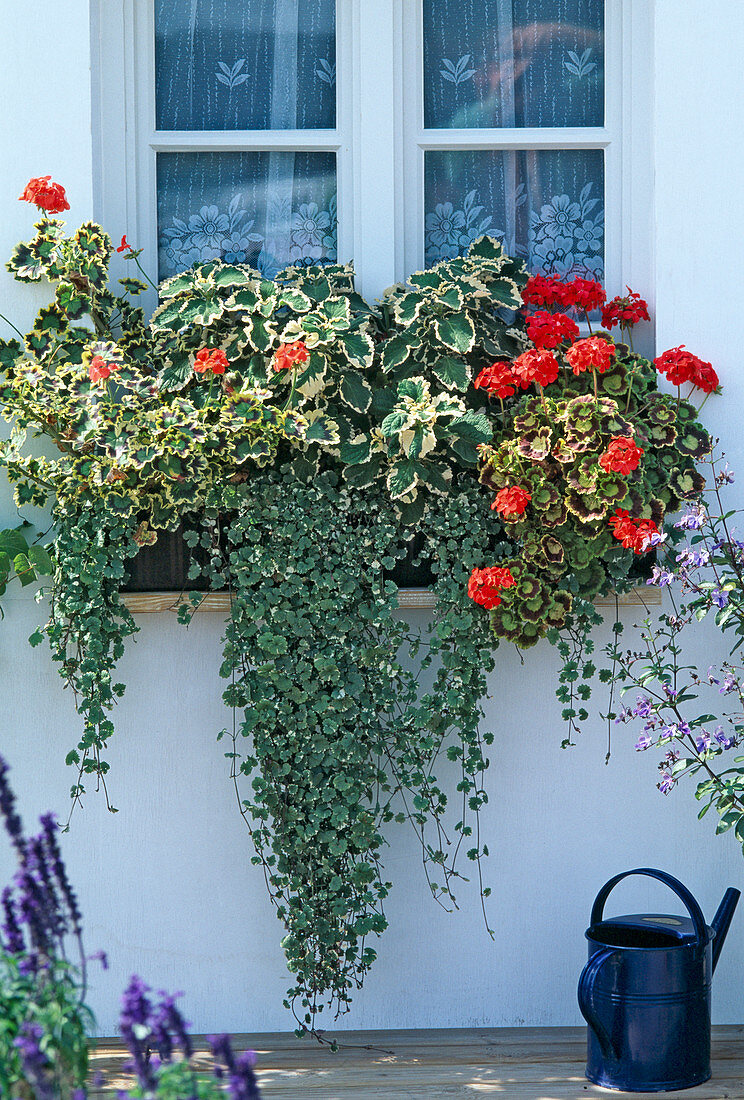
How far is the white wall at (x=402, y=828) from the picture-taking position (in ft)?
7.59

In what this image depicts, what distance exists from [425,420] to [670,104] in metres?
0.97

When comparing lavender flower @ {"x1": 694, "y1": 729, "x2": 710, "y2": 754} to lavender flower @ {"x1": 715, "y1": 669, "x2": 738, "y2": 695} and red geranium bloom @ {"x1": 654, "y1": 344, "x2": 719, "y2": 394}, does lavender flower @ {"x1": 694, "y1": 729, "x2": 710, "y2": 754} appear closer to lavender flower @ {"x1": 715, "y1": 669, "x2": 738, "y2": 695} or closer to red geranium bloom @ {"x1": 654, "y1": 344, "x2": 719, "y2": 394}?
lavender flower @ {"x1": 715, "y1": 669, "x2": 738, "y2": 695}

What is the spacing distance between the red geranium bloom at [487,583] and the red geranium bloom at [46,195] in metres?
1.16

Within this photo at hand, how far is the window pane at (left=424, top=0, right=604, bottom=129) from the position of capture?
2.51 metres

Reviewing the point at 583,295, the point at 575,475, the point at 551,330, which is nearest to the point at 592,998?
the point at 575,475

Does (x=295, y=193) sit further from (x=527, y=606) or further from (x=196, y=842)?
(x=196, y=842)

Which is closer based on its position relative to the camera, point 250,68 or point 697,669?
point 697,669

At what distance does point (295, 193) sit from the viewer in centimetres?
250

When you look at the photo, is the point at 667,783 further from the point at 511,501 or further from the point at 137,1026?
the point at 137,1026

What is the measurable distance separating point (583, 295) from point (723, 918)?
1.35 m

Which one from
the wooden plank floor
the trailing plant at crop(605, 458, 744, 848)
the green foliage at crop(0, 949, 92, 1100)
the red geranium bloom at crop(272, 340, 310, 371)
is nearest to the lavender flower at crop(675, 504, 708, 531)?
the trailing plant at crop(605, 458, 744, 848)

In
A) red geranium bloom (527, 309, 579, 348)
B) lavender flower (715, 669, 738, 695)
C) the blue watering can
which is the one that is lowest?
the blue watering can

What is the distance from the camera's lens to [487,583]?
6.78 feet

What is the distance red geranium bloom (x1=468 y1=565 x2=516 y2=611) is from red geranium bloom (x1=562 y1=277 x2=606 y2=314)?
66 cm
